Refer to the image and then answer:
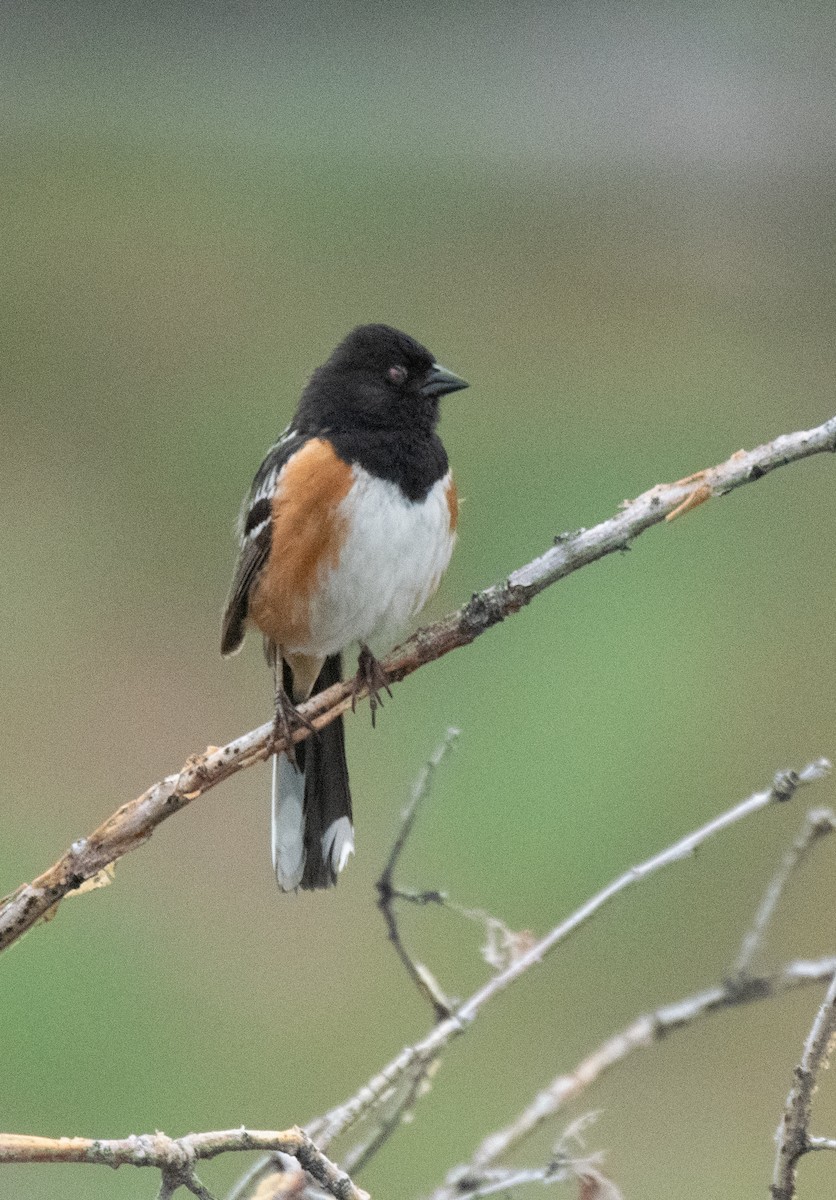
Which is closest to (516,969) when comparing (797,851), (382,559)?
(797,851)

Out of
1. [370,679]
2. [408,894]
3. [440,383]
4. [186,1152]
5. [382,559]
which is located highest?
[440,383]

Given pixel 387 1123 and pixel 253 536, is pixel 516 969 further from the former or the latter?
pixel 253 536

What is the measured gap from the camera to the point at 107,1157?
0.71 m

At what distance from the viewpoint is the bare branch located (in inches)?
27.6

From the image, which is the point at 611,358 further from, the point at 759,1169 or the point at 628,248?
the point at 759,1169

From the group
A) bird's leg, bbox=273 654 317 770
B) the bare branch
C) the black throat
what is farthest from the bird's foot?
the bare branch

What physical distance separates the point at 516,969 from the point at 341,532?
550 millimetres

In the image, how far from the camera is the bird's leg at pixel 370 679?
130cm

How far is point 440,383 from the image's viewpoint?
1473mm

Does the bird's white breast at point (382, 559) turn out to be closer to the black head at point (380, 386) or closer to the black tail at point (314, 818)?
the black head at point (380, 386)

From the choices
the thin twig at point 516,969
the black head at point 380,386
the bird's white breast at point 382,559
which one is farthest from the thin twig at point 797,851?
the black head at point 380,386

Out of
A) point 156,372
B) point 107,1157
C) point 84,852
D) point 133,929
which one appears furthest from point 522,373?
point 107,1157

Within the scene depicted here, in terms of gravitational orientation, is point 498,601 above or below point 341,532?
below

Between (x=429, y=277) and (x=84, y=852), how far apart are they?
5.40 ft
